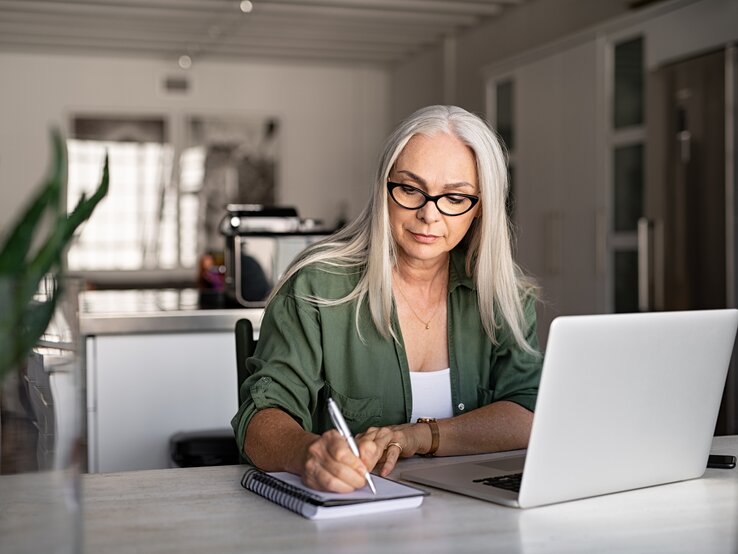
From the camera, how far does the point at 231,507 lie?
1.25 m

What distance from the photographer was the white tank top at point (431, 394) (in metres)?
1.86

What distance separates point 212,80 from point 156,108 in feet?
1.93

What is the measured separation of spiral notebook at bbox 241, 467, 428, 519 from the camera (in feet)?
3.89

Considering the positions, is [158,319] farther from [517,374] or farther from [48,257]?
[48,257]

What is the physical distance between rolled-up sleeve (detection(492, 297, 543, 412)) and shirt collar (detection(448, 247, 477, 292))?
13cm

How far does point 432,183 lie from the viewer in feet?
5.81

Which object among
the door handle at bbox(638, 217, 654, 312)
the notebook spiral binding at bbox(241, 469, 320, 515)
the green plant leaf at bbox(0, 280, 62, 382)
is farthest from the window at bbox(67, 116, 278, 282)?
the green plant leaf at bbox(0, 280, 62, 382)

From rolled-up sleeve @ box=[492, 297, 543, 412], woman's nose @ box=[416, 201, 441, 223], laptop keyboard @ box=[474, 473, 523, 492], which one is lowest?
laptop keyboard @ box=[474, 473, 523, 492]

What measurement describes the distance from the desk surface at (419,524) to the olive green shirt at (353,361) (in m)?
0.34

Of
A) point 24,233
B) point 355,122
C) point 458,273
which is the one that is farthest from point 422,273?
point 355,122

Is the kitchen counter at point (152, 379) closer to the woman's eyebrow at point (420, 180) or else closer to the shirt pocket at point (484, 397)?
the shirt pocket at point (484, 397)

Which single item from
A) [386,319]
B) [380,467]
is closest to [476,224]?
[386,319]

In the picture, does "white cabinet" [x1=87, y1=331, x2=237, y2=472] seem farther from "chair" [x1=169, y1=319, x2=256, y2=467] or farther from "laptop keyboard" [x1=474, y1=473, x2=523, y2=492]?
"laptop keyboard" [x1=474, y1=473, x2=523, y2=492]

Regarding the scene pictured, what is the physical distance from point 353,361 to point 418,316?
184 mm
